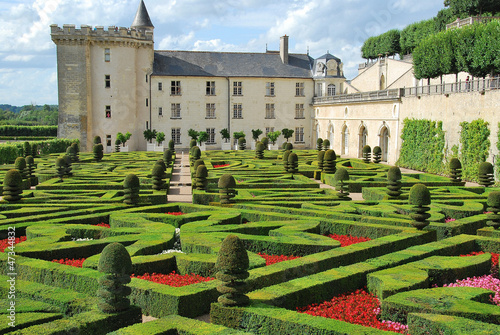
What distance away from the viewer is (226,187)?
1590 cm

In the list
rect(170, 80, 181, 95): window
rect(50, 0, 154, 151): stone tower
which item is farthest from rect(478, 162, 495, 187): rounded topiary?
rect(170, 80, 181, 95): window

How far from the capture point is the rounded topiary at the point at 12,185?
15500 mm

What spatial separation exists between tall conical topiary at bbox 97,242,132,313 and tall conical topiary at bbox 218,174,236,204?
27.7 ft

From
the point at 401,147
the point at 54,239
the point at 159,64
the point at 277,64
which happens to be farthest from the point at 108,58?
the point at 54,239

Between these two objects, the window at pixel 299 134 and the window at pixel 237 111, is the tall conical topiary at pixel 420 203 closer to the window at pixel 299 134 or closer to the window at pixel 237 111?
the window at pixel 237 111

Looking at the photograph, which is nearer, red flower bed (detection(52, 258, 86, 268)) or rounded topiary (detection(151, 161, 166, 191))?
red flower bed (detection(52, 258, 86, 268))

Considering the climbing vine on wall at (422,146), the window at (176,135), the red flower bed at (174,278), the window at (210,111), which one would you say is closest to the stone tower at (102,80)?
the window at (176,135)

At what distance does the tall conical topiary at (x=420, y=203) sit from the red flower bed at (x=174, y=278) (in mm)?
5809

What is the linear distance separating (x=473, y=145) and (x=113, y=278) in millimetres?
23952

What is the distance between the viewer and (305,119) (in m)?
52.4

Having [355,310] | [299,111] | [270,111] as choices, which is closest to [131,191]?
[355,310]

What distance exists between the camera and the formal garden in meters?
7.39

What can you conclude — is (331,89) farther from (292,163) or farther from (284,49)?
(292,163)

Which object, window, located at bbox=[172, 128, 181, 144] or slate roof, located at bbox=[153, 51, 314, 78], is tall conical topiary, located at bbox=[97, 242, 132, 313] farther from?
window, located at bbox=[172, 128, 181, 144]
